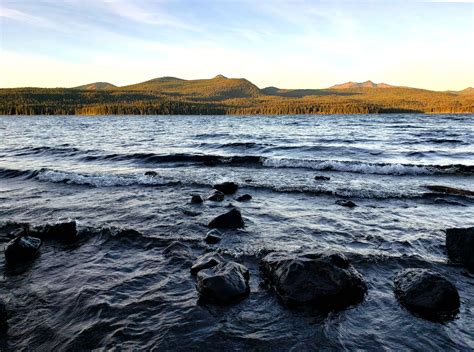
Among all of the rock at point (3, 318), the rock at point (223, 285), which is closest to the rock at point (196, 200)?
the rock at point (223, 285)

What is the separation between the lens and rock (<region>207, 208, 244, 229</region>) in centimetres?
1155

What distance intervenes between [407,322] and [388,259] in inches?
112

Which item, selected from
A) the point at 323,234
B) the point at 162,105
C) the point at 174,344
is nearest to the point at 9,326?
the point at 174,344

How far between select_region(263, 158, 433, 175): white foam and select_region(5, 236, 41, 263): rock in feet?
61.8

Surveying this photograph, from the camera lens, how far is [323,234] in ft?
36.1

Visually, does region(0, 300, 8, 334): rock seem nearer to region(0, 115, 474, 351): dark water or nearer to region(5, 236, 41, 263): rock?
region(0, 115, 474, 351): dark water

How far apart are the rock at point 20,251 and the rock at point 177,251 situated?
139 inches

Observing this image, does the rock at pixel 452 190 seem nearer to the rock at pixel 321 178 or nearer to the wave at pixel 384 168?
the wave at pixel 384 168

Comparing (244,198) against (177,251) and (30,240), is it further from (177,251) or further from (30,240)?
(30,240)

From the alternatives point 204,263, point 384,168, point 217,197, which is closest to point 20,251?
point 204,263

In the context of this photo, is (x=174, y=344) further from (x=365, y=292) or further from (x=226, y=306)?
(x=365, y=292)

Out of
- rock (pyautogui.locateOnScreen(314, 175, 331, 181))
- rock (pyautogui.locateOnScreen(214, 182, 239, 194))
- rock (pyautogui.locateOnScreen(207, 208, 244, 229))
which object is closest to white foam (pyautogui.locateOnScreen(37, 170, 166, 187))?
rock (pyautogui.locateOnScreen(214, 182, 239, 194))

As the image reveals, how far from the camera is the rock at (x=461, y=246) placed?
8562 millimetres

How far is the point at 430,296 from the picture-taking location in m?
6.73
